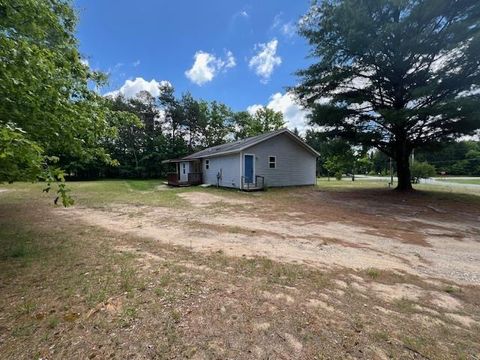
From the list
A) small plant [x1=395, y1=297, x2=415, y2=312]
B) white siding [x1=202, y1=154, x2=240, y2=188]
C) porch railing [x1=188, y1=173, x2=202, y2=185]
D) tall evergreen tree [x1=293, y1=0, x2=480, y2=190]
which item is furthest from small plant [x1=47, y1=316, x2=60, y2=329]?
porch railing [x1=188, y1=173, x2=202, y2=185]

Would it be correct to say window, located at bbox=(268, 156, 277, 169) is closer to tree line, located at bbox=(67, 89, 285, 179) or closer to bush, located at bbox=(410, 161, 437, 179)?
tree line, located at bbox=(67, 89, 285, 179)

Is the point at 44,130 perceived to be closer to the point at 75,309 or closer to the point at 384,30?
the point at 75,309

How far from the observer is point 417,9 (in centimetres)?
1108

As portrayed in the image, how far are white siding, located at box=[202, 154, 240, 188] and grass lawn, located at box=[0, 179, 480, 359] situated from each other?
1039 cm

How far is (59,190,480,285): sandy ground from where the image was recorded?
4500mm

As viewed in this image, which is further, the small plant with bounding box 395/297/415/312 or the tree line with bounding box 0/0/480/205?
the tree line with bounding box 0/0/480/205

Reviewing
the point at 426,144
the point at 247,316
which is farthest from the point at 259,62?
the point at 247,316

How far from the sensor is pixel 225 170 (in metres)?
18.3

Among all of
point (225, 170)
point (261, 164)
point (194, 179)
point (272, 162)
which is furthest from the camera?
point (194, 179)

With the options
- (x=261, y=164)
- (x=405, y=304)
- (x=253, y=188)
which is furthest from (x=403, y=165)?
(x=405, y=304)

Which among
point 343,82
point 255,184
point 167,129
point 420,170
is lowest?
point 255,184

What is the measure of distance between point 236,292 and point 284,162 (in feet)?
53.1

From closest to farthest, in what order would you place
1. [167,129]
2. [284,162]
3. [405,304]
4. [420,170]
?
[405,304], [284,162], [420,170], [167,129]

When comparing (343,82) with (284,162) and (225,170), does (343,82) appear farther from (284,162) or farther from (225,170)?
(225,170)
